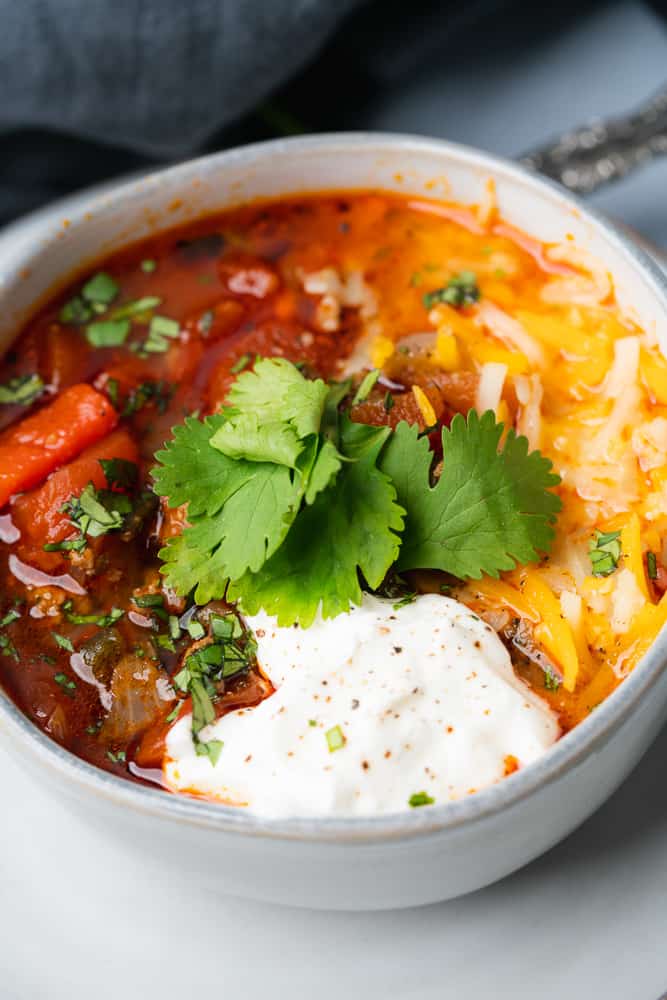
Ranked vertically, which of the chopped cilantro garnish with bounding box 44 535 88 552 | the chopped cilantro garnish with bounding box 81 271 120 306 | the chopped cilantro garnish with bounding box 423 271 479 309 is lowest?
the chopped cilantro garnish with bounding box 44 535 88 552

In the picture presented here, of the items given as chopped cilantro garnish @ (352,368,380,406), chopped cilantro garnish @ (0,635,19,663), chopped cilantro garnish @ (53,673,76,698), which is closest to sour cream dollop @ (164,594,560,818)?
chopped cilantro garnish @ (53,673,76,698)

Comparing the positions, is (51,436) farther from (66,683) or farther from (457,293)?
(457,293)

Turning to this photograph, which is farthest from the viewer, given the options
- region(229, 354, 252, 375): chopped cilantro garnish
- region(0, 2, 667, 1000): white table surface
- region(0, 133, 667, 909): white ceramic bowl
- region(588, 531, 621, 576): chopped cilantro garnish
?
region(229, 354, 252, 375): chopped cilantro garnish

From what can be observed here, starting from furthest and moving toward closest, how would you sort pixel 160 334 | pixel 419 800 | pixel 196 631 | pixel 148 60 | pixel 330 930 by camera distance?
pixel 148 60, pixel 160 334, pixel 196 631, pixel 330 930, pixel 419 800

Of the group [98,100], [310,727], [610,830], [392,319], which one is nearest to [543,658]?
[610,830]

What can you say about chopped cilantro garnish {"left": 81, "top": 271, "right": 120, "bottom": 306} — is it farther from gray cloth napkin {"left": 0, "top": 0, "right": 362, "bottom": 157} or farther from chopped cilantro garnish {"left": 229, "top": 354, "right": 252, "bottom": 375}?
→ gray cloth napkin {"left": 0, "top": 0, "right": 362, "bottom": 157}

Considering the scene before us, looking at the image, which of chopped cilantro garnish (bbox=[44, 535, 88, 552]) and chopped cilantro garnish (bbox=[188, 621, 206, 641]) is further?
chopped cilantro garnish (bbox=[44, 535, 88, 552])

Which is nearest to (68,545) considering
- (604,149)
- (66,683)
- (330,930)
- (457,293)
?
(66,683)
